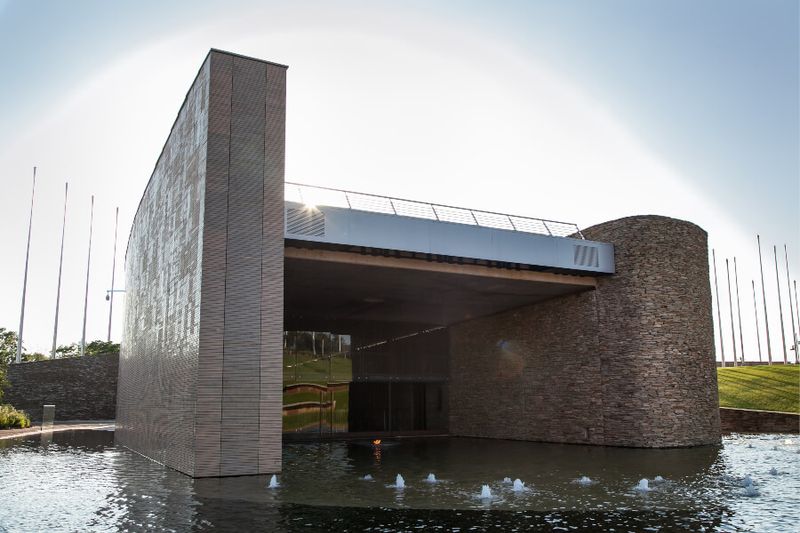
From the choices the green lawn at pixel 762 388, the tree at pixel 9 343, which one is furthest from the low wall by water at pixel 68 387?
the green lawn at pixel 762 388

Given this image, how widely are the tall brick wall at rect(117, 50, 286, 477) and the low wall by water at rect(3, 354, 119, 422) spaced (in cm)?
2994

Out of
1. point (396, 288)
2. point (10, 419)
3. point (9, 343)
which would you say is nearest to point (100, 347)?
point (9, 343)

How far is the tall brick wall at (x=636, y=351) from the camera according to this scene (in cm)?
2062

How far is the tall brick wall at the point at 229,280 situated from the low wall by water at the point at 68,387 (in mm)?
29938

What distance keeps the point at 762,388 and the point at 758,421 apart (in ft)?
35.8

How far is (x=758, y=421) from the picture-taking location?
28562 millimetres

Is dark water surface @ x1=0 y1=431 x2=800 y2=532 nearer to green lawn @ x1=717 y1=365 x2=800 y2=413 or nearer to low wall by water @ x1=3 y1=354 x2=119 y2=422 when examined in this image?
green lawn @ x1=717 y1=365 x2=800 y2=413

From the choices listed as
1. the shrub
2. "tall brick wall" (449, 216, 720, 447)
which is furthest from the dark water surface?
the shrub

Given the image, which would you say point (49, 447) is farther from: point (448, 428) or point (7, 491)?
point (448, 428)

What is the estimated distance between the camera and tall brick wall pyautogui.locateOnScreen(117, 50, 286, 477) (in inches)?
545

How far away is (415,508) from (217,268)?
6937mm

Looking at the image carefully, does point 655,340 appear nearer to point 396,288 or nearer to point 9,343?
point 396,288

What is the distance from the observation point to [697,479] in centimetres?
1285

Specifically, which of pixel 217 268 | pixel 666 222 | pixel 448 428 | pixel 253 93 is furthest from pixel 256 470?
pixel 448 428
